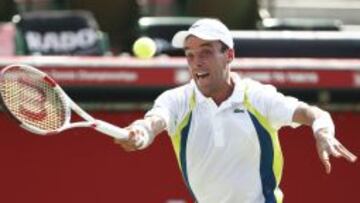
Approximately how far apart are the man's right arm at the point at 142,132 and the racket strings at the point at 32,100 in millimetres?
356

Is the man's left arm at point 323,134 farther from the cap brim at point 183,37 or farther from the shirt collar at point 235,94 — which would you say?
the cap brim at point 183,37

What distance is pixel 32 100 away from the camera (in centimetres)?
460

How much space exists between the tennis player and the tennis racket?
371mm

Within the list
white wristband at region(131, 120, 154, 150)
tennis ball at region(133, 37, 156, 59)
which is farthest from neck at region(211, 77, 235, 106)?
tennis ball at region(133, 37, 156, 59)

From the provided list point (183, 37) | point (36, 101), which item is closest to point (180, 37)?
point (183, 37)

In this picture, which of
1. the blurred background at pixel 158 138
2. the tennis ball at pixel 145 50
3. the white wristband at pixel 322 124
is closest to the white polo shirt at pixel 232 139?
the white wristband at pixel 322 124

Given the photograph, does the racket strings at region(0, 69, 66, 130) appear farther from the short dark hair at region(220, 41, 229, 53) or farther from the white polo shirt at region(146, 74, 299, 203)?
the short dark hair at region(220, 41, 229, 53)

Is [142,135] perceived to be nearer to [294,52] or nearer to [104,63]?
[104,63]

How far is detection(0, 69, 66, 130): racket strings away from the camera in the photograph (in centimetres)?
447

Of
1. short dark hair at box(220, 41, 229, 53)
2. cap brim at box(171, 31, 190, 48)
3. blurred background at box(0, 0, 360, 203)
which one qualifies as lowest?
blurred background at box(0, 0, 360, 203)

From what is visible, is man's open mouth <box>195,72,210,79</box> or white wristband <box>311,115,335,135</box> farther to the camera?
man's open mouth <box>195,72,210,79</box>

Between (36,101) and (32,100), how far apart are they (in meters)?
0.02

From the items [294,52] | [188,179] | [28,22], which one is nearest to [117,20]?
[28,22]

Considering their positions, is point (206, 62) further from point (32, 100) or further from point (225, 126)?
point (32, 100)
